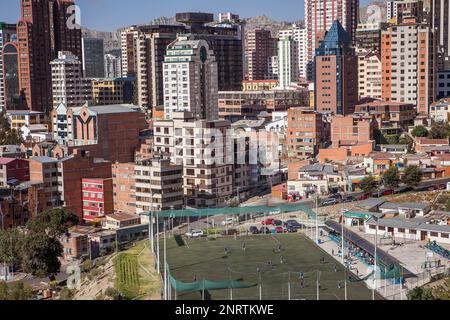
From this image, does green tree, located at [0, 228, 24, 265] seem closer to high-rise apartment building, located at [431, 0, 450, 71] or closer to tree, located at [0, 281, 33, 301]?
tree, located at [0, 281, 33, 301]

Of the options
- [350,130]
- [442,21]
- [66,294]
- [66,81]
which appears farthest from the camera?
[442,21]

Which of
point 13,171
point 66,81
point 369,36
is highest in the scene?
point 369,36

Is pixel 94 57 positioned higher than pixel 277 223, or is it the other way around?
pixel 94 57

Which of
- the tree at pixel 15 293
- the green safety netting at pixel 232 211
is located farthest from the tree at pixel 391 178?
the tree at pixel 15 293

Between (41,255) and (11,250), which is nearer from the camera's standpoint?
(41,255)

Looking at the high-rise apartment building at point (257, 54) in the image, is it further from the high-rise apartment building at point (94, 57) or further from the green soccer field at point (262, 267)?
the green soccer field at point (262, 267)

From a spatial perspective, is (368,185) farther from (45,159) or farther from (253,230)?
(45,159)

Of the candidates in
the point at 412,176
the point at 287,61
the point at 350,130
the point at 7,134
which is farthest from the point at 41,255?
the point at 287,61
